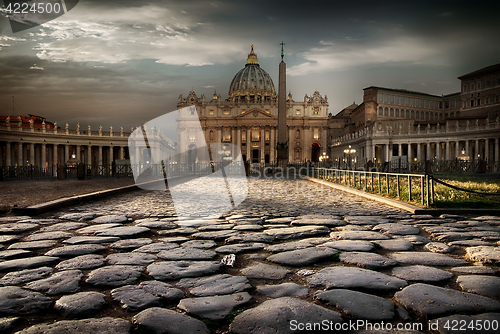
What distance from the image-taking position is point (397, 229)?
5.17 metres

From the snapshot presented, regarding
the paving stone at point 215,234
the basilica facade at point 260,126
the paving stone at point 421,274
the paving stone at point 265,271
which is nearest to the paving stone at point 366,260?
the paving stone at point 421,274

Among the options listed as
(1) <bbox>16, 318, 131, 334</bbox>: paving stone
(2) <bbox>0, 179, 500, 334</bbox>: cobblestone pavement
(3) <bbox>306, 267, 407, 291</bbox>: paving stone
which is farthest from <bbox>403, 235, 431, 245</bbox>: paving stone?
(1) <bbox>16, 318, 131, 334</bbox>: paving stone

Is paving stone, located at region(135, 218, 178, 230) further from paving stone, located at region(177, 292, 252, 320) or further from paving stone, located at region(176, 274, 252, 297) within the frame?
paving stone, located at region(177, 292, 252, 320)

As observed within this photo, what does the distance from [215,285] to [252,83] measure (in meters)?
113

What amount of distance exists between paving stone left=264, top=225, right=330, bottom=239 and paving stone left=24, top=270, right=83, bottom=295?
2560 millimetres

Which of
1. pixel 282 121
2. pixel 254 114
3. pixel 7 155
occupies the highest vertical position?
pixel 254 114

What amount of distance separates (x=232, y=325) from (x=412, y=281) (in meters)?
1.64

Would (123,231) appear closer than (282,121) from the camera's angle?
Yes

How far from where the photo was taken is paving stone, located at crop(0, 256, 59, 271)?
310 centimetres

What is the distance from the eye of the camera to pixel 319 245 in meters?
4.04

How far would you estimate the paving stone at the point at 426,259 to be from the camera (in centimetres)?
331

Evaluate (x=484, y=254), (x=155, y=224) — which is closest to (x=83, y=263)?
(x=155, y=224)

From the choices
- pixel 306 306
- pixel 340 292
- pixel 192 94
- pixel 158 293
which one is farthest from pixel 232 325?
pixel 192 94

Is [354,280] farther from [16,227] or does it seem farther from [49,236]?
[16,227]
